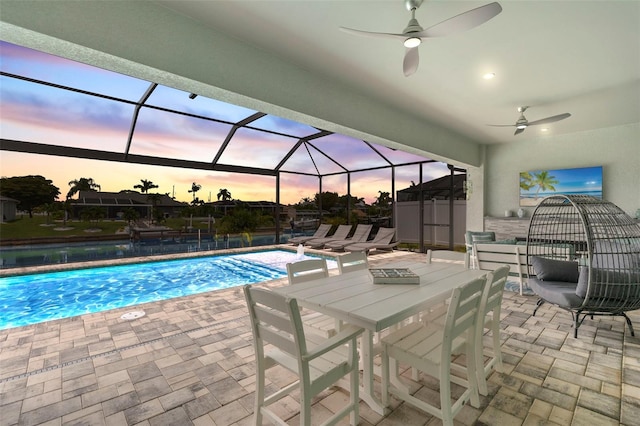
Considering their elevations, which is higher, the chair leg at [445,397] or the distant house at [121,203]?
the distant house at [121,203]

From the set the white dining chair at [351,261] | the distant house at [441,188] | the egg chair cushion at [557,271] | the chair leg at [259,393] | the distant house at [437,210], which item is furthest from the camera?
the distant house at [441,188]

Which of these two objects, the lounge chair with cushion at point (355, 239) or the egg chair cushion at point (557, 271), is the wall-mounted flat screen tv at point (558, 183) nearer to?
the egg chair cushion at point (557, 271)

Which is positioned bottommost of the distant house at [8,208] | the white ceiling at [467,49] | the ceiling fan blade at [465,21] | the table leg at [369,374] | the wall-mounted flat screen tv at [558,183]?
the table leg at [369,374]

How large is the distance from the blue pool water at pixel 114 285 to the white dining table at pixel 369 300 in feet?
12.0

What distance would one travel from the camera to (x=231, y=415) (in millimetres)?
1806

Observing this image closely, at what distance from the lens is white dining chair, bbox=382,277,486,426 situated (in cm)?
158

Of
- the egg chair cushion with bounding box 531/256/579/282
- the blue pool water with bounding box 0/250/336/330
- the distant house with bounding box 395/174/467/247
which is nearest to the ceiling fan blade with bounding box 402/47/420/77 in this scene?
the egg chair cushion with bounding box 531/256/579/282

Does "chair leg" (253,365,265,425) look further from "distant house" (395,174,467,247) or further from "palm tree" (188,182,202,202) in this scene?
"palm tree" (188,182,202,202)

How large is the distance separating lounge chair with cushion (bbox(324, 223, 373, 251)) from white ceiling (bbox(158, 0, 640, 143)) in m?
4.65

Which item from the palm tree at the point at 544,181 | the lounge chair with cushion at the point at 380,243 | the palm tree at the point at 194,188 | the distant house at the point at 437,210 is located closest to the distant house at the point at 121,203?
the palm tree at the point at 194,188

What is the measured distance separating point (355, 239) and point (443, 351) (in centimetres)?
753

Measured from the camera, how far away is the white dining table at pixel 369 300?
1.54 metres

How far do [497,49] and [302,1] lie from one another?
210cm

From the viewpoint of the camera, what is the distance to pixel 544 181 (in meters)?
6.81
